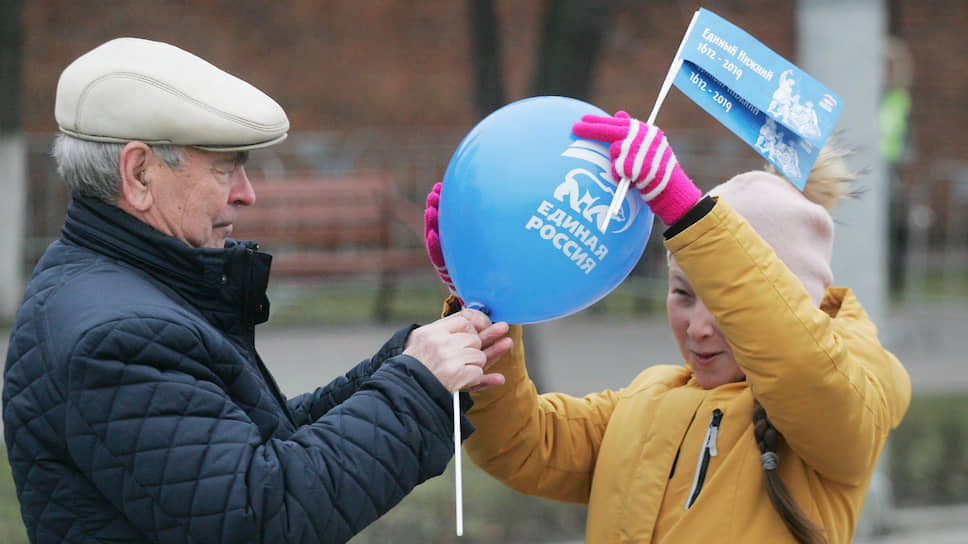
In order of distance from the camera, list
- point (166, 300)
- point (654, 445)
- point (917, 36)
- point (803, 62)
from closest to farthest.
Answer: point (166, 300), point (654, 445), point (803, 62), point (917, 36)

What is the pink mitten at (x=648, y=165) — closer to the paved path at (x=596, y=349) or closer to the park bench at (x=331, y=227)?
the paved path at (x=596, y=349)

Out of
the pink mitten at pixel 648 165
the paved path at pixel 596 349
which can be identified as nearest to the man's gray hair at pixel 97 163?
the pink mitten at pixel 648 165

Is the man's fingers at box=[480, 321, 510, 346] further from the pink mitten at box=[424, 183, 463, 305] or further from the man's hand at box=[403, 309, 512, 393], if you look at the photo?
the pink mitten at box=[424, 183, 463, 305]

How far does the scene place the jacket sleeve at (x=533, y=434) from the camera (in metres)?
2.37

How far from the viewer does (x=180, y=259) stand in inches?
77.0

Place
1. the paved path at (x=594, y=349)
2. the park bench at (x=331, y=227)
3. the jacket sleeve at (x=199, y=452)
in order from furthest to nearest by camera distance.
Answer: the park bench at (x=331, y=227) → the paved path at (x=594, y=349) → the jacket sleeve at (x=199, y=452)

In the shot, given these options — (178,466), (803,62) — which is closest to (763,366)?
(178,466)

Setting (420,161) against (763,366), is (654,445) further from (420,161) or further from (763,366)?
(420,161)

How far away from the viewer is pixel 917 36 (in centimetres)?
1548

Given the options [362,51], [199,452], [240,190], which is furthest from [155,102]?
[362,51]

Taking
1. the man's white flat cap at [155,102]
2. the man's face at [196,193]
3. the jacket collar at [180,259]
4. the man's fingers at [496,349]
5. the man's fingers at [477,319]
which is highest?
the man's white flat cap at [155,102]

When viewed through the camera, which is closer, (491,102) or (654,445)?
(654,445)

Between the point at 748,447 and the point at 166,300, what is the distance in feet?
3.73

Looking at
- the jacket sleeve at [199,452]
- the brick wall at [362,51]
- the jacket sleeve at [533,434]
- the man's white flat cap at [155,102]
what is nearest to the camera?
the jacket sleeve at [199,452]
